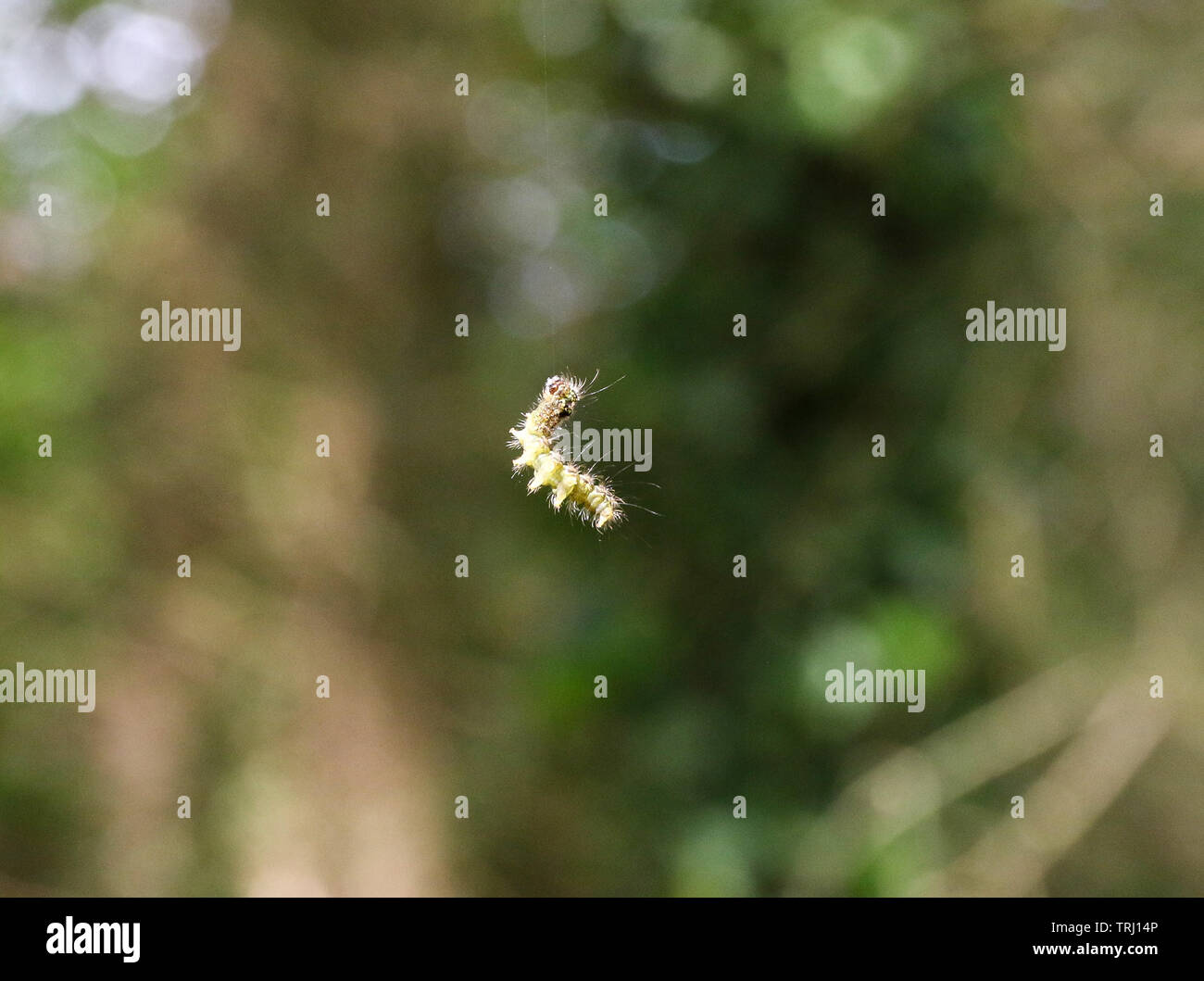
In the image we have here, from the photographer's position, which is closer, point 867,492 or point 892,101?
point 892,101

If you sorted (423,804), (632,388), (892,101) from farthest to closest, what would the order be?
(423,804)
(632,388)
(892,101)

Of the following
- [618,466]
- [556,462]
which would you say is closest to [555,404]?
[556,462]

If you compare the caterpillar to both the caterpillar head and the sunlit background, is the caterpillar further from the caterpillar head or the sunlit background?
the sunlit background

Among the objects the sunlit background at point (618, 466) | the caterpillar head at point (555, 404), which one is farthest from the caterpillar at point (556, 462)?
the sunlit background at point (618, 466)

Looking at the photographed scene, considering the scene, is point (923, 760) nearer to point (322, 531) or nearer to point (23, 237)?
point (322, 531)

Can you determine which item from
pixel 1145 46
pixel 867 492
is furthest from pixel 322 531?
pixel 1145 46

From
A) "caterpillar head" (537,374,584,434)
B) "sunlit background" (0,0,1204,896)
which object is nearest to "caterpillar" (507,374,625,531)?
"caterpillar head" (537,374,584,434)

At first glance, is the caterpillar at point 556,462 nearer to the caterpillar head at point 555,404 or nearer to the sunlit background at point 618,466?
the caterpillar head at point 555,404
